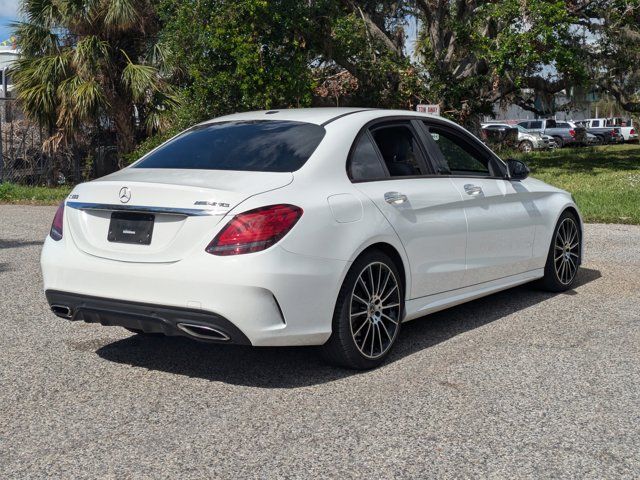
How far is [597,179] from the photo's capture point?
22.3 metres

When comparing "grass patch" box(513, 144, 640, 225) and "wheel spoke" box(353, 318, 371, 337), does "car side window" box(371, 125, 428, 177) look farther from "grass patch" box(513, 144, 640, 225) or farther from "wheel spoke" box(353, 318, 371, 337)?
"grass patch" box(513, 144, 640, 225)

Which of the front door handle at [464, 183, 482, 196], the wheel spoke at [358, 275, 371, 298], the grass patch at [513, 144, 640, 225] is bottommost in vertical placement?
the grass patch at [513, 144, 640, 225]

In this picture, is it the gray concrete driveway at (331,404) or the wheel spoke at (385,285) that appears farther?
the wheel spoke at (385,285)

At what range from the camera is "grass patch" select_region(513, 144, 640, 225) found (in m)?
14.9

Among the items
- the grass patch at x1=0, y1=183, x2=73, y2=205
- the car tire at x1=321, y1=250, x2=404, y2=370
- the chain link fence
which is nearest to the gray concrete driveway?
the car tire at x1=321, y1=250, x2=404, y2=370

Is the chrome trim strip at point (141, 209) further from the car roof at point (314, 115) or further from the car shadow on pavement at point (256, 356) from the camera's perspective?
the car roof at point (314, 115)

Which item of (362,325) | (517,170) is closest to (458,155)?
(517,170)

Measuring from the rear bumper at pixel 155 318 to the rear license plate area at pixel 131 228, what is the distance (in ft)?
1.15

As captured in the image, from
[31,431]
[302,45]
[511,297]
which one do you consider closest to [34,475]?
[31,431]

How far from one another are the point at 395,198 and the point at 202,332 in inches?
62.3

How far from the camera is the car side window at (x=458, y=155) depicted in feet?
21.3

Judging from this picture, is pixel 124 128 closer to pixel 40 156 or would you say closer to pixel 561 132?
pixel 40 156

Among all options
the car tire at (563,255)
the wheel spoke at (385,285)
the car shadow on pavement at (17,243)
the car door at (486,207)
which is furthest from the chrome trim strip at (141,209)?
the car shadow on pavement at (17,243)

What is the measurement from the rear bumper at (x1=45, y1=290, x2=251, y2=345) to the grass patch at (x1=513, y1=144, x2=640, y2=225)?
1062cm
